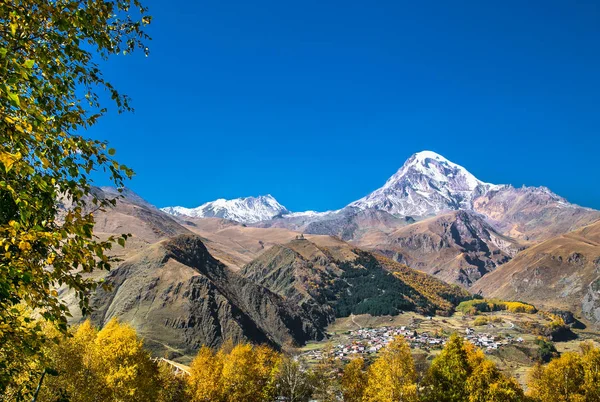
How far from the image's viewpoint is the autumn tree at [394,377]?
41.7 metres

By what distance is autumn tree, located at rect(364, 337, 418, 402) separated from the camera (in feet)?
137

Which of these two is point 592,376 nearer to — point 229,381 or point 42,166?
point 229,381

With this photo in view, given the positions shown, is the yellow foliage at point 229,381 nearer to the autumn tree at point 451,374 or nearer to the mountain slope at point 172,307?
the autumn tree at point 451,374

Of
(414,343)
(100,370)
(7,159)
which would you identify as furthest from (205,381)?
(414,343)

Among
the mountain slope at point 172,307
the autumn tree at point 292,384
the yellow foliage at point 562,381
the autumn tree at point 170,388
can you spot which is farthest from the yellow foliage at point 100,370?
the mountain slope at point 172,307

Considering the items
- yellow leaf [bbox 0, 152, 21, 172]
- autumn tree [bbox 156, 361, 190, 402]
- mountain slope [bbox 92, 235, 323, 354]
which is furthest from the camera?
mountain slope [bbox 92, 235, 323, 354]

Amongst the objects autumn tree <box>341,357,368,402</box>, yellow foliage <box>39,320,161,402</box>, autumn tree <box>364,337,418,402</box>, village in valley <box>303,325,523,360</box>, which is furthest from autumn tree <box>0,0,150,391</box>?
village in valley <box>303,325,523,360</box>

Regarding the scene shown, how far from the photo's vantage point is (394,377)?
1684 inches

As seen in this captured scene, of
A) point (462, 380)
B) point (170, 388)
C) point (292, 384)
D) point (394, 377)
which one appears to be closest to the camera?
point (394, 377)

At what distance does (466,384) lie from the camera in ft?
140

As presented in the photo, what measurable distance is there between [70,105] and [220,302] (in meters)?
152

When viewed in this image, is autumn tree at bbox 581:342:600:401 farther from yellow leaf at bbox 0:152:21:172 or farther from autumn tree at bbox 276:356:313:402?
yellow leaf at bbox 0:152:21:172

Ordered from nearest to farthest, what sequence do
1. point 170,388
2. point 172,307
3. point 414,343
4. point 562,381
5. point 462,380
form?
1. point 462,380
2. point 170,388
3. point 562,381
4. point 172,307
5. point 414,343

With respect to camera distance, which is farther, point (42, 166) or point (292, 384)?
point (292, 384)
